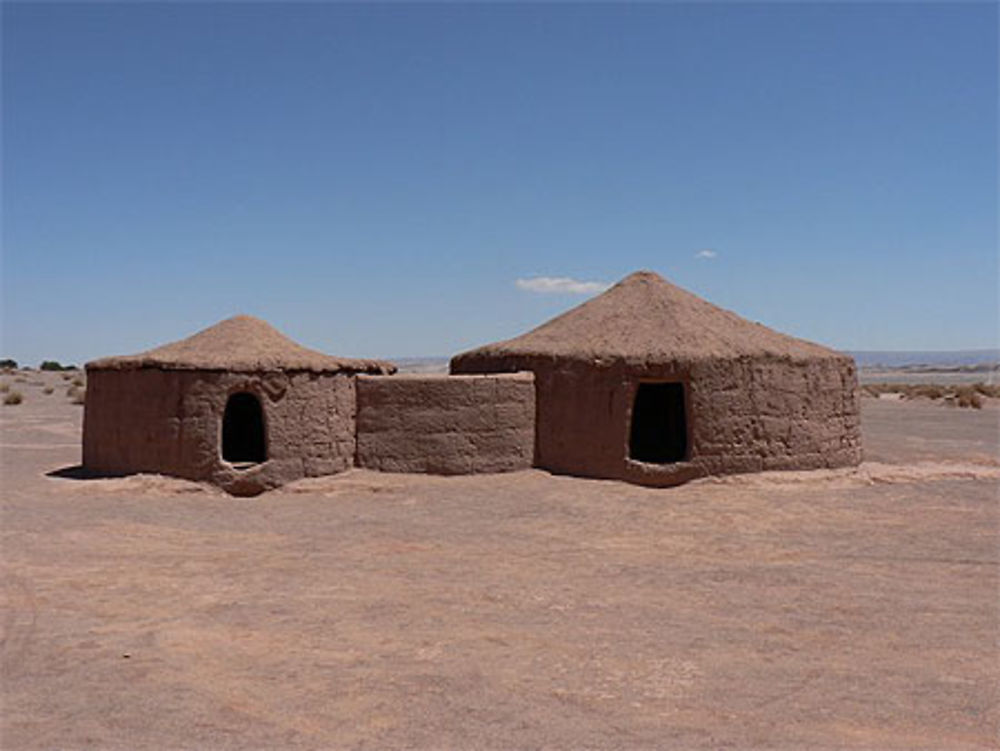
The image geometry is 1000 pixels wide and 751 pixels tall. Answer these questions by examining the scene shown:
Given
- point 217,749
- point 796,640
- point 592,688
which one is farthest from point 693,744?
point 217,749

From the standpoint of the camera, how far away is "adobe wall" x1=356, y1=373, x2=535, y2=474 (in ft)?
45.0

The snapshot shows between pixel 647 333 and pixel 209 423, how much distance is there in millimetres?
7010

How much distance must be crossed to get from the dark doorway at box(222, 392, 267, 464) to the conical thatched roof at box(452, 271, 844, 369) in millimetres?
3830

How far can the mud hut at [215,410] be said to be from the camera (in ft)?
42.3

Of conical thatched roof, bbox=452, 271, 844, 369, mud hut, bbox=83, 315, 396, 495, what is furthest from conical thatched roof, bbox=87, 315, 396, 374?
conical thatched roof, bbox=452, 271, 844, 369

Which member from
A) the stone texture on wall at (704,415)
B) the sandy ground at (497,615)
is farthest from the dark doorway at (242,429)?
the stone texture on wall at (704,415)

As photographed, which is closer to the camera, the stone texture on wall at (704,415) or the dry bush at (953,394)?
the stone texture on wall at (704,415)

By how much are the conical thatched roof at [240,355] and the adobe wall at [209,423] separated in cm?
13

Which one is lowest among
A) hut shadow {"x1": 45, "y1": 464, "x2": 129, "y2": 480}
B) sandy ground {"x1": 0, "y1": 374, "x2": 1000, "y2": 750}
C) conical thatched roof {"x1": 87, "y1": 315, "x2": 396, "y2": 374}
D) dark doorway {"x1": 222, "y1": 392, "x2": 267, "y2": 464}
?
sandy ground {"x1": 0, "y1": 374, "x2": 1000, "y2": 750}

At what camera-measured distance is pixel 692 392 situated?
44.3ft

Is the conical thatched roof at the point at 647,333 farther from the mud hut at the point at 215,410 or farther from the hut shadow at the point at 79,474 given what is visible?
the hut shadow at the point at 79,474

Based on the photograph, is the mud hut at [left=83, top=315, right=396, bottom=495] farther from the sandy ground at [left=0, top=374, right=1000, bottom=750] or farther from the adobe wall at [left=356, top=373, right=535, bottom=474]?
the sandy ground at [left=0, top=374, right=1000, bottom=750]

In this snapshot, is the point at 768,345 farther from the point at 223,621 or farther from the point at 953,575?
the point at 223,621

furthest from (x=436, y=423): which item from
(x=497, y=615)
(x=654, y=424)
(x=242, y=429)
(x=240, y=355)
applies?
(x=497, y=615)
